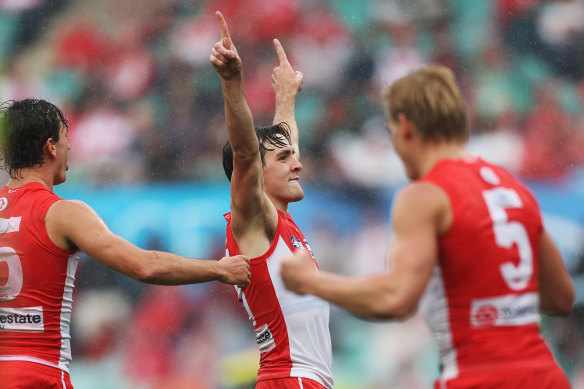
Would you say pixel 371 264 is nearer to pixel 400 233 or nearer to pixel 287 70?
pixel 287 70

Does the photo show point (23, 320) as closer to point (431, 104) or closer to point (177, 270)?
point (177, 270)

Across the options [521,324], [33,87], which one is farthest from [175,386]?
[521,324]

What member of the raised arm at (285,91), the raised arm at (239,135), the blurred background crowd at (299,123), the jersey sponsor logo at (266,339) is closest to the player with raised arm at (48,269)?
the raised arm at (239,135)

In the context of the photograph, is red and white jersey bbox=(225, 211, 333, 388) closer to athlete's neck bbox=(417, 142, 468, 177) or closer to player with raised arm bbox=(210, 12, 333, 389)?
player with raised arm bbox=(210, 12, 333, 389)

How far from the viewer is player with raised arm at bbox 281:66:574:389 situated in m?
2.23

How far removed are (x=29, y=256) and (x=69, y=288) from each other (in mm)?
270

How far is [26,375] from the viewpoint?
11.2 ft

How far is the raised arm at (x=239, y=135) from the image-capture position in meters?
3.32

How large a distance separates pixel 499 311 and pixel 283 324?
5.68 feet

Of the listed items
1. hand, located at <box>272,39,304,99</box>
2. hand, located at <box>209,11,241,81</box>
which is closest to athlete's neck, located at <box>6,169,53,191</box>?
hand, located at <box>209,11,241,81</box>

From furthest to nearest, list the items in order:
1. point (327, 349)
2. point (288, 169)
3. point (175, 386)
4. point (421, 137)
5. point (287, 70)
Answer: point (175, 386) → point (287, 70) → point (288, 169) → point (327, 349) → point (421, 137)

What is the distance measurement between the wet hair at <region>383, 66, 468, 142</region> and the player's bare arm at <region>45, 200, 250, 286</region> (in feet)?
4.53

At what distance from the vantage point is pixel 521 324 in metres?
2.37

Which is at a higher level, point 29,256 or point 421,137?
point 29,256
